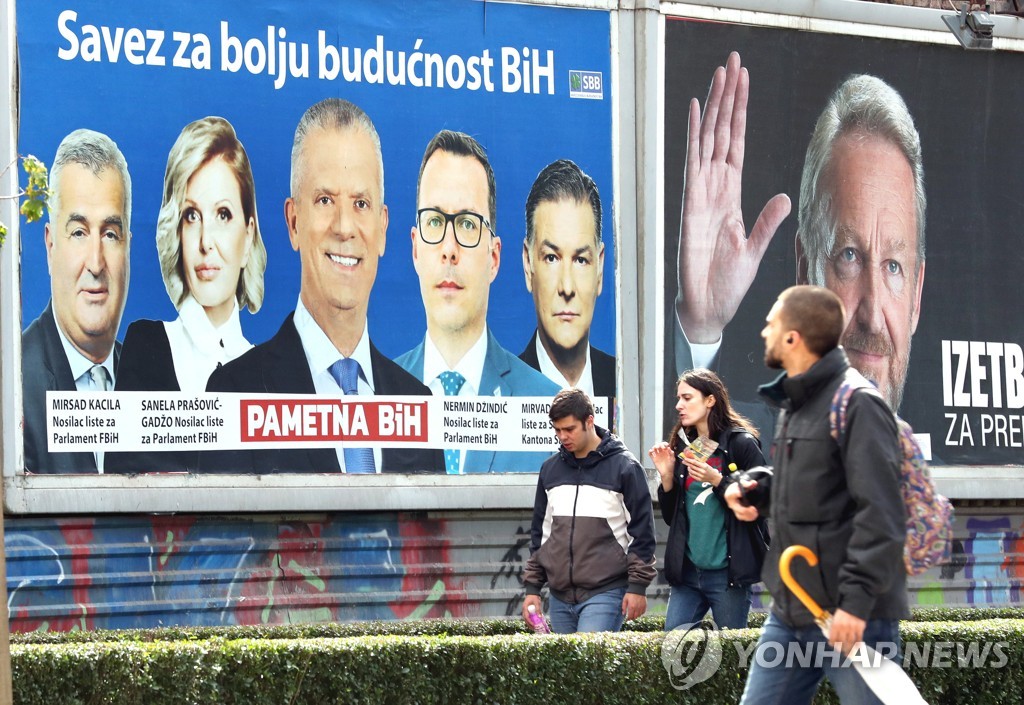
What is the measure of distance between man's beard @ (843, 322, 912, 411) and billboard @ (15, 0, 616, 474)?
80.2 inches

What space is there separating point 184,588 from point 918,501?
6.12 m

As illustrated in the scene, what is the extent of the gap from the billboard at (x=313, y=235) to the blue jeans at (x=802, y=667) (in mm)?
5491

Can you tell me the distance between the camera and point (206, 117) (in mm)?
10000

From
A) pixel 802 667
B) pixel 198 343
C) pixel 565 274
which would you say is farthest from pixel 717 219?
pixel 802 667

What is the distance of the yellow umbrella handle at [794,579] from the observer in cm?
464

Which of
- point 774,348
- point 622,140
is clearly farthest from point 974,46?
point 774,348

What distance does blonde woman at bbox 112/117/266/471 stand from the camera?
9672mm

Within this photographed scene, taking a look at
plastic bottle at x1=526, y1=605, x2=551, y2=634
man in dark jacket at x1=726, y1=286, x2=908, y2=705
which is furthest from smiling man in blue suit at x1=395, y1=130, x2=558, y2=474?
man in dark jacket at x1=726, y1=286, x2=908, y2=705

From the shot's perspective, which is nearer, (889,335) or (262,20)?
(262,20)

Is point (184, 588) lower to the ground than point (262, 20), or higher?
lower

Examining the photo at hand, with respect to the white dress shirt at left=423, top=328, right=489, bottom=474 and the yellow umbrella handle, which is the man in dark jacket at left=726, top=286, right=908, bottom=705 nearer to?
the yellow umbrella handle

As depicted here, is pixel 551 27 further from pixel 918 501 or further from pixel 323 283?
pixel 918 501

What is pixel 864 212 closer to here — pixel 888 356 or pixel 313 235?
pixel 888 356
